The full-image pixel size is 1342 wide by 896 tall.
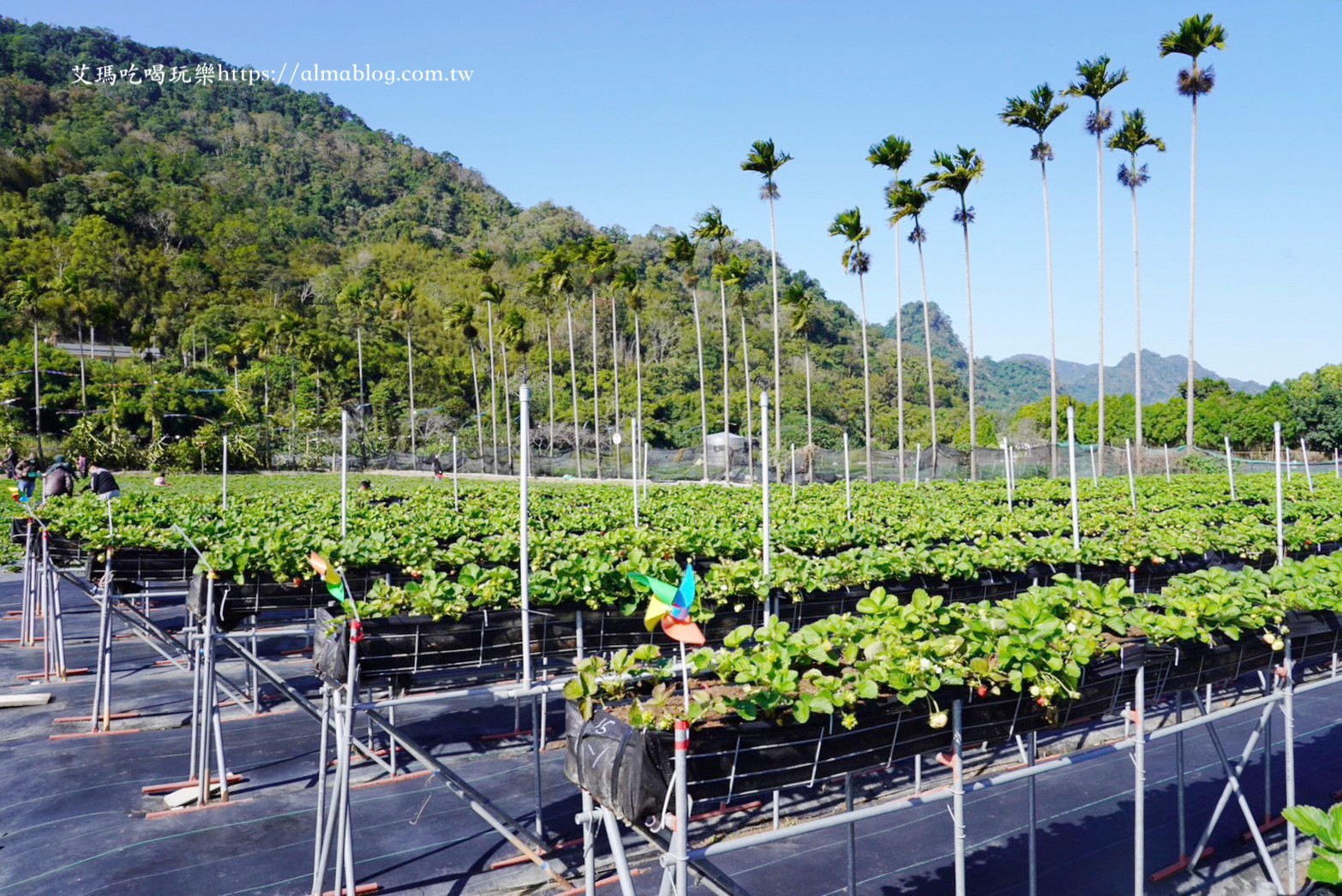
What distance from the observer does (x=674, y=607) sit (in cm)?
343

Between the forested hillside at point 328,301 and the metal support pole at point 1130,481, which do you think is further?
the forested hillside at point 328,301

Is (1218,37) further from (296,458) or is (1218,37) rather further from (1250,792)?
(296,458)

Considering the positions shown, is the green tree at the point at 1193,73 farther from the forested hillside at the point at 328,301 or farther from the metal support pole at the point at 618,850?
the metal support pole at the point at 618,850

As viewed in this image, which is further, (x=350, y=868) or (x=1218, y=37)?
(x=1218, y=37)

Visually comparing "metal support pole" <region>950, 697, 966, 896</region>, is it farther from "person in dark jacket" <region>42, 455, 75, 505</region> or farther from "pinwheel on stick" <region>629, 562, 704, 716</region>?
"person in dark jacket" <region>42, 455, 75, 505</region>

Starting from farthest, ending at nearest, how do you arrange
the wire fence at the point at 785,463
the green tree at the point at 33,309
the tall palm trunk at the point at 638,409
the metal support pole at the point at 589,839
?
the wire fence at the point at 785,463 < the green tree at the point at 33,309 < the tall palm trunk at the point at 638,409 < the metal support pole at the point at 589,839

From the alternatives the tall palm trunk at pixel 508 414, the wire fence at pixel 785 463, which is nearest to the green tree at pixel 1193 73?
the wire fence at pixel 785 463

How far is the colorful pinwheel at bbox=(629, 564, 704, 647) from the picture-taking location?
133 inches

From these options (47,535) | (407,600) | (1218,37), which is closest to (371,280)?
(1218,37)

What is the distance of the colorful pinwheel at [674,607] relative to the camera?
3.37 m

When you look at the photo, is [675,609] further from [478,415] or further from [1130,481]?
[478,415]

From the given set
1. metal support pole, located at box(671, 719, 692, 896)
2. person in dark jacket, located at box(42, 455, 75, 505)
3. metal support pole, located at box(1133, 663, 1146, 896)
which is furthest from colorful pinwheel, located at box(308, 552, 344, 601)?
person in dark jacket, located at box(42, 455, 75, 505)

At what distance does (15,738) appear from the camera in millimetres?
8266

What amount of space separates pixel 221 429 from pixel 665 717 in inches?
1786
